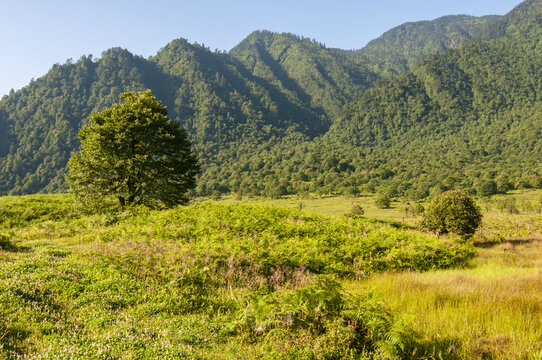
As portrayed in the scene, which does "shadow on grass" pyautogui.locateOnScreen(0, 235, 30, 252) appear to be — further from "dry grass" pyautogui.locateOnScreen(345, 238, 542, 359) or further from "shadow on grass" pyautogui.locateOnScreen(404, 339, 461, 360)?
"shadow on grass" pyautogui.locateOnScreen(404, 339, 461, 360)

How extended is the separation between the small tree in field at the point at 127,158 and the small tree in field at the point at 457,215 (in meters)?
19.7

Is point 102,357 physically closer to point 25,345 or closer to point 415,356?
point 25,345

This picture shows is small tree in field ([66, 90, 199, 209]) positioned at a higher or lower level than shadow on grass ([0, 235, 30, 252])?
higher

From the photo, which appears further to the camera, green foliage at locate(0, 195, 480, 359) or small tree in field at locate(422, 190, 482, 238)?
small tree in field at locate(422, 190, 482, 238)

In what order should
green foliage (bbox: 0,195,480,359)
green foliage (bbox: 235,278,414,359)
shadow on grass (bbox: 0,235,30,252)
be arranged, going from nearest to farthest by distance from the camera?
green foliage (bbox: 235,278,414,359) < green foliage (bbox: 0,195,480,359) < shadow on grass (bbox: 0,235,30,252)

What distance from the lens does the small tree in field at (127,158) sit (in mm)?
19391

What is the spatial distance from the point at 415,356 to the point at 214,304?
3.45 meters

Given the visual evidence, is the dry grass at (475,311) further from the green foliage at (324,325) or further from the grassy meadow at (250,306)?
the green foliage at (324,325)

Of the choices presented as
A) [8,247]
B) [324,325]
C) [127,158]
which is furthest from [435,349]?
[127,158]

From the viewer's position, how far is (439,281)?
627cm

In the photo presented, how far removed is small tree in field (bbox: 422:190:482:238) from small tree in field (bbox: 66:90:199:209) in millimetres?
19668

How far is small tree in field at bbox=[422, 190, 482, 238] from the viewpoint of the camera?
19.2 metres

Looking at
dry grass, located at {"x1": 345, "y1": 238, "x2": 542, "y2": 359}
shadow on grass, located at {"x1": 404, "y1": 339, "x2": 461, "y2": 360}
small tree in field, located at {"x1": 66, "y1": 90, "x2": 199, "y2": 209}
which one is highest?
small tree in field, located at {"x1": 66, "y1": 90, "x2": 199, "y2": 209}

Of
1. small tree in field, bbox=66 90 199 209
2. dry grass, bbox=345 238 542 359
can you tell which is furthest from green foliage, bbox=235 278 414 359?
small tree in field, bbox=66 90 199 209
